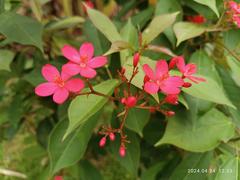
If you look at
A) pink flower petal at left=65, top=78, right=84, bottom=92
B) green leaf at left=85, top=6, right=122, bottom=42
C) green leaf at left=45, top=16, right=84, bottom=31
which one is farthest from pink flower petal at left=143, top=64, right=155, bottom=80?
green leaf at left=45, top=16, right=84, bottom=31

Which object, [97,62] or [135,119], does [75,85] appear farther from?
[135,119]

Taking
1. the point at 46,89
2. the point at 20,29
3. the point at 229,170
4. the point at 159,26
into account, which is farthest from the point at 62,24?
the point at 229,170

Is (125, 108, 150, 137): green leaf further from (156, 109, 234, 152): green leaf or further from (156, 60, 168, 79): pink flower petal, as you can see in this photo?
(156, 60, 168, 79): pink flower petal

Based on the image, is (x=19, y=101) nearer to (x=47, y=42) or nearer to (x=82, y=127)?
(x=47, y=42)

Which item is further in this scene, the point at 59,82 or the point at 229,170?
the point at 229,170

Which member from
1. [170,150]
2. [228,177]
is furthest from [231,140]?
[170,150]

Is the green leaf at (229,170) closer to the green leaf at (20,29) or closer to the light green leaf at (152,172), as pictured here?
the light green leaf at (152,172)

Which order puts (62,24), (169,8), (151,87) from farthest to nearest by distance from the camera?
(62,24)
(169,8)
(151,87)
